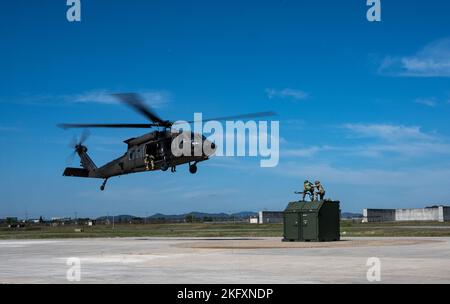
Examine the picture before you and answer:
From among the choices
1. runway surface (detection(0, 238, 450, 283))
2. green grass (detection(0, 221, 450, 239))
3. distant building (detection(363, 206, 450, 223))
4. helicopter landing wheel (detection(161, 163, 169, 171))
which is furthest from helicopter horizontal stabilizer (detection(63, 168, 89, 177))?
distant building (detection(363, 206, 450, 223))

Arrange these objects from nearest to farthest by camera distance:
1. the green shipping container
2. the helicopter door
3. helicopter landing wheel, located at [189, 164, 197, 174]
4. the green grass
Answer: the green shipping container → helicopter landing wheel, located at [189, 164, 197, 174] → the helicopter door → the green grass

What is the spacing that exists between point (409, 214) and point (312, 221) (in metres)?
117

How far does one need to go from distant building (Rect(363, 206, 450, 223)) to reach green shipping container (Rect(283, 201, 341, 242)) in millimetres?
101498

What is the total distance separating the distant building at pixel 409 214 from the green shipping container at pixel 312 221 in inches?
3996

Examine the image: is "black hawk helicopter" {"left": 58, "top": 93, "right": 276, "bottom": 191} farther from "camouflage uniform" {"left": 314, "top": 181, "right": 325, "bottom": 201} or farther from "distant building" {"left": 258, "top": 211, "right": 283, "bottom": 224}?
"distant building" {"left": 258, "top": 211, "right": 283, "bottom": 224}

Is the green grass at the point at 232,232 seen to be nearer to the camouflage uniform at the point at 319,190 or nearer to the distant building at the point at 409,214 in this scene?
the camouflage uniform at the point at 319,190

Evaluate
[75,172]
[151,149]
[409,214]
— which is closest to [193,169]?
[151,149]

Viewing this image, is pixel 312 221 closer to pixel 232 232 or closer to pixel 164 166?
pixel 164 166

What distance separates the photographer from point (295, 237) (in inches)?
1302

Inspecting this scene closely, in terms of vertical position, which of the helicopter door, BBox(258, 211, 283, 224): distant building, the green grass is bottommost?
BBox(258, 211, 283, 224): distant building

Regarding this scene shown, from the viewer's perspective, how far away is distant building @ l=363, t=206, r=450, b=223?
132125mm

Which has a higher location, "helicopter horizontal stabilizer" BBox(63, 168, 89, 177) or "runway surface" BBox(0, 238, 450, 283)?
"helicopter horizontal stabilizer" BBox(63, 168, 89, 177)
